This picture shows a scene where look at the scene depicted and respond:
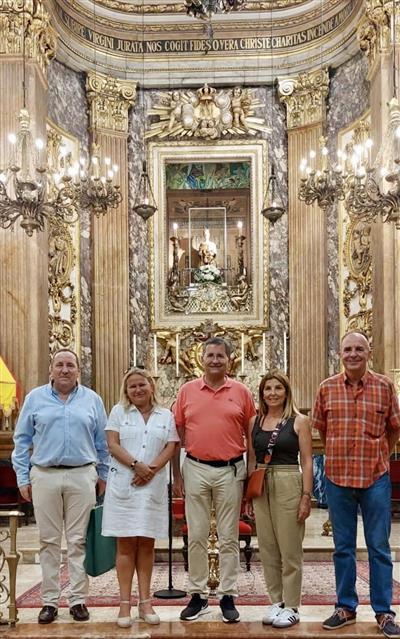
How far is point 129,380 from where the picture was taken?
A: 205 inches

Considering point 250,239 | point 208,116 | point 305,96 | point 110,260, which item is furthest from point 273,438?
point 208,116

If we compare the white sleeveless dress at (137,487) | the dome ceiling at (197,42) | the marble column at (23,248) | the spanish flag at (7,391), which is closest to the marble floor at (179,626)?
the white sleeveless dress at (137,487)

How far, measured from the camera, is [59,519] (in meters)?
5.21

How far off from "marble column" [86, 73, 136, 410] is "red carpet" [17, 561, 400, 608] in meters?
5.68

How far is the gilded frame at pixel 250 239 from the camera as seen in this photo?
1312 centimetres

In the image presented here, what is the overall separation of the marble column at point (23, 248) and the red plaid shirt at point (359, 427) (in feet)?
20.1

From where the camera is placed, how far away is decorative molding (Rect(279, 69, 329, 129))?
12.8 meters

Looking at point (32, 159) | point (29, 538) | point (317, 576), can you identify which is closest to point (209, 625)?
point (317, 576)

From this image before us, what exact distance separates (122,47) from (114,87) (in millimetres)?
745

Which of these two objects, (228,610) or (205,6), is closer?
(228,610)

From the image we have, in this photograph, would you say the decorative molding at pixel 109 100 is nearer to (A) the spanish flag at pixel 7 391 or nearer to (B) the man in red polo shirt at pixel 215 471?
(A) the spanish flag at pixel 7 391

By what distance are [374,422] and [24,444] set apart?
6.79ft

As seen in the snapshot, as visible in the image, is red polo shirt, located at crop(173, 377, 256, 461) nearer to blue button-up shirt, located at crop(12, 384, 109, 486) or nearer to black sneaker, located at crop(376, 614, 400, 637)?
blue button-up shirt, located at crop(12, 384, 109, 486)

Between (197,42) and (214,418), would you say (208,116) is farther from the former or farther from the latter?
(214,418)
